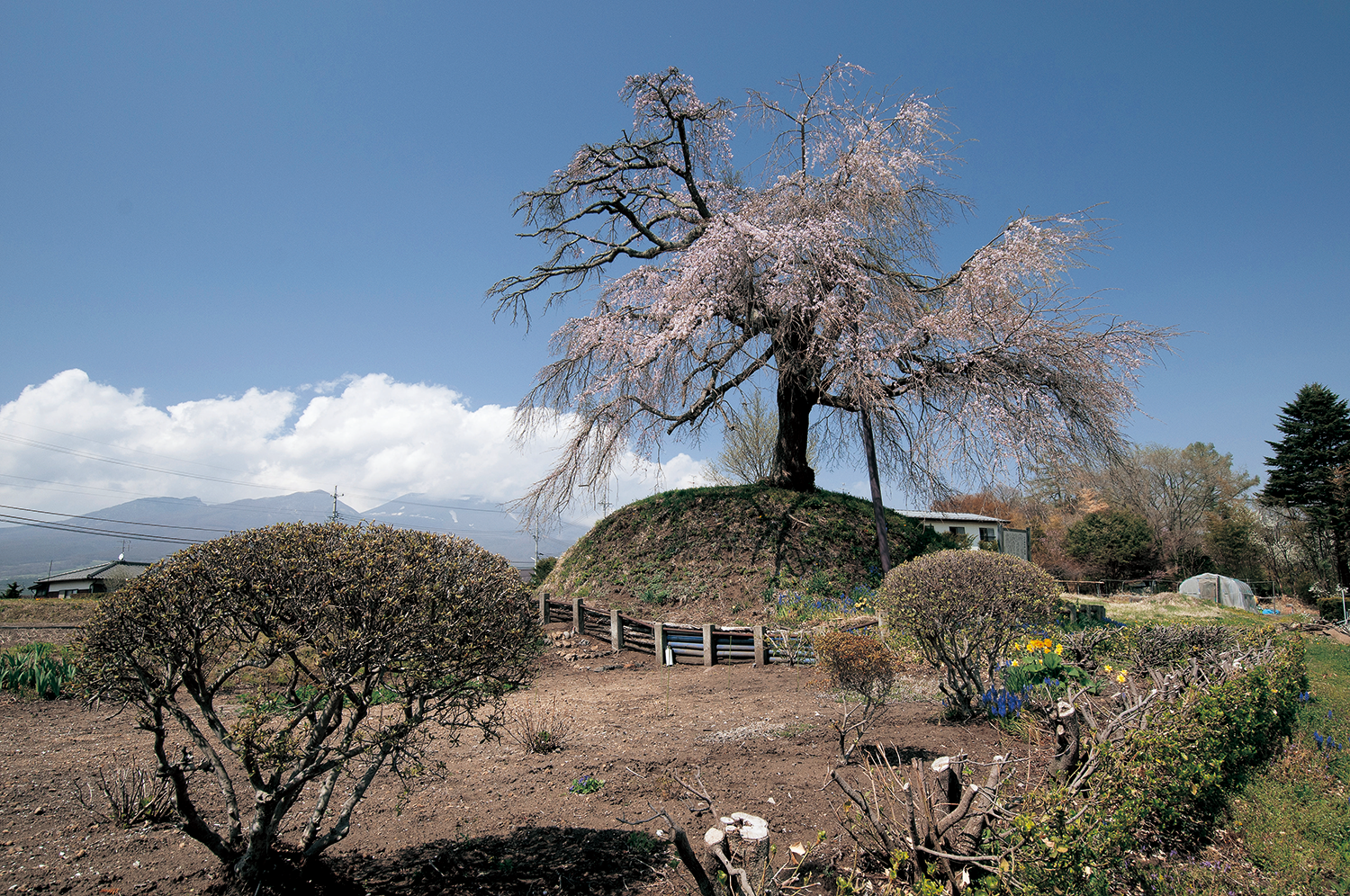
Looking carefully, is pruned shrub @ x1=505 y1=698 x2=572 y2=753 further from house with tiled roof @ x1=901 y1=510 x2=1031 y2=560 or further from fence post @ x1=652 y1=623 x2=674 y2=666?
house with tiled roof @ x1=901 y1=510 x2=1031 y2=560

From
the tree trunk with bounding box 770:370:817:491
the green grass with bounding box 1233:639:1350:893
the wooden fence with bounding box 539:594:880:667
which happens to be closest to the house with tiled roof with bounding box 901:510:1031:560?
the tree trunk with bounding box 770:370:817:491

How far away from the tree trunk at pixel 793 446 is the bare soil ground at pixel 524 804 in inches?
367

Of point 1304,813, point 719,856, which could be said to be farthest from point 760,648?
point 719,856

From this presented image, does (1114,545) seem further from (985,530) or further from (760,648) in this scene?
(760,648)

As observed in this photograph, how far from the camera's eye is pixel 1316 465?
29.8 metres

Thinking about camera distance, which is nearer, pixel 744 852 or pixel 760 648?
pixel 744 852

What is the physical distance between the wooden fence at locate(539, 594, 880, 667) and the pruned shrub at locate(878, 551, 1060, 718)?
8.32 ft

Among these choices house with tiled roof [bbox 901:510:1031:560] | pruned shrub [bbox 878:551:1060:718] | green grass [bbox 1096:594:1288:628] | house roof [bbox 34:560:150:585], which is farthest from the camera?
house roof [bbox 34:560:150:585]

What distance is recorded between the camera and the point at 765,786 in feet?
15.1

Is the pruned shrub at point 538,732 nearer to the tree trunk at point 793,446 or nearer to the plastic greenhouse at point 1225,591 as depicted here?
the tree trunk at point 793,446

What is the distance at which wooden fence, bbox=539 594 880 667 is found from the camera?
9.81 m

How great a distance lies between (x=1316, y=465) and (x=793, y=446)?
96.7ft

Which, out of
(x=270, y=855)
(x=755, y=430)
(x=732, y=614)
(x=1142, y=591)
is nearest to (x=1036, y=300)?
(x=732, y=614)

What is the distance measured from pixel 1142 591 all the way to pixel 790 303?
25.4 m
